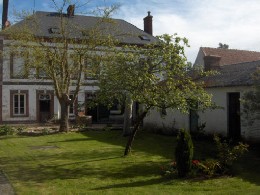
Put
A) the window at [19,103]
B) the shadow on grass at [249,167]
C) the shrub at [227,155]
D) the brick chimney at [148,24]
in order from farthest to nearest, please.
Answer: the brick chimney at [148,24] < the window at [19,103] < the shrub at [227,155] < the shadow on grass at [249,167]

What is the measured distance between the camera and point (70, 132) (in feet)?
77.2

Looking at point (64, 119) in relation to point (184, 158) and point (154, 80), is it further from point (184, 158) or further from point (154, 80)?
point (184, 158)

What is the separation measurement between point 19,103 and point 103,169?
22.4 m

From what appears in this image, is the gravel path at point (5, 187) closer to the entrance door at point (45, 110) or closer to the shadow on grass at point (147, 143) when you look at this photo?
the shadow on grass at point (147, 143)

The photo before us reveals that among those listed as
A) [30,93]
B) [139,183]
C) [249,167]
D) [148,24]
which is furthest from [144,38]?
[139,183]

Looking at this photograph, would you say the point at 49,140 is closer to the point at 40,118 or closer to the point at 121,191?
the point at 121,191

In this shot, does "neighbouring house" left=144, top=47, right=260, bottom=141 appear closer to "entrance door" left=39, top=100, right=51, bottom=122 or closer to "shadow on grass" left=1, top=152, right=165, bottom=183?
"shadow on grass" left=1, top=152, right=165, bottom=183

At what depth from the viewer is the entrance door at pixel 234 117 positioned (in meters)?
17.6

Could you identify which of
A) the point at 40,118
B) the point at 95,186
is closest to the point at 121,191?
the point at 95,186

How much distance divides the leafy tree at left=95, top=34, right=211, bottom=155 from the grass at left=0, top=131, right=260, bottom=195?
209 centimetres

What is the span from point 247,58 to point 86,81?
16013 millimetres

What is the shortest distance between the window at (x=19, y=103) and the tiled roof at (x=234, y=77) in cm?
1713

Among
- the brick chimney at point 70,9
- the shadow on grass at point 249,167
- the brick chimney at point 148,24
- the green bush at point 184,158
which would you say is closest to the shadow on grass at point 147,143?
the shadow on grass at point 249,167

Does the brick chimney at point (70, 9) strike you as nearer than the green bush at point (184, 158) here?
No
